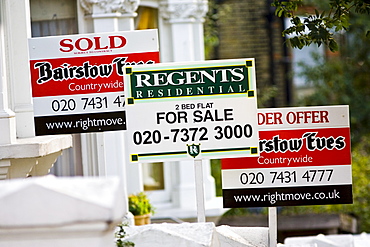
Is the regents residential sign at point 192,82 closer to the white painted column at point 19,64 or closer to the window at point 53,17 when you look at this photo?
the white painted column at point 19,64

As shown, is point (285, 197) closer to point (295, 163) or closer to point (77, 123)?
point (295, 163)

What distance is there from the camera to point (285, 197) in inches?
245

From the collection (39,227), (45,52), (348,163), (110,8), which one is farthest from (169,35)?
(39,227)

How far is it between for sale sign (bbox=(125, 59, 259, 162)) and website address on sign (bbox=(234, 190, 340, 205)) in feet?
1.25

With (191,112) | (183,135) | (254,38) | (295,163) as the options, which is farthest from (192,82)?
(254,38)

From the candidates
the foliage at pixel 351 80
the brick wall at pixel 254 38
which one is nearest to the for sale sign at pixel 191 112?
the foliage at pixel 351 80

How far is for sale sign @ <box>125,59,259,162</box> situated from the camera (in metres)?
6.03

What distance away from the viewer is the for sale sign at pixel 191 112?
6027 millimetres

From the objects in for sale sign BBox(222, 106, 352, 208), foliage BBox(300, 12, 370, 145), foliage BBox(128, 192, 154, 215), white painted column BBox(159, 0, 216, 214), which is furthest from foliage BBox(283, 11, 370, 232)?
for sale sign BBox(222, 106, 352, 208)

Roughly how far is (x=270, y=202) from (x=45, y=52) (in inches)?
87.2

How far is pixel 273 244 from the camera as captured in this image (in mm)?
6035

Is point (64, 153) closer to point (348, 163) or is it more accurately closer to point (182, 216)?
point (182, 216)

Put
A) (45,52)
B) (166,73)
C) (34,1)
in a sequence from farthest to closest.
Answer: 1. (34,1)
2. (45,52)
3. (166,73)

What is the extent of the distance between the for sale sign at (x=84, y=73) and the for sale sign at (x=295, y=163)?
1117mm
